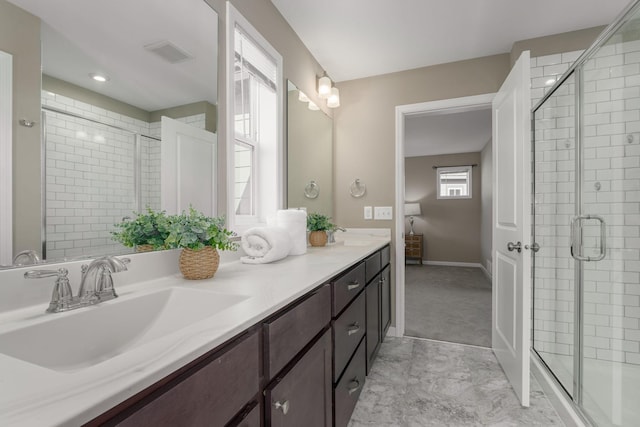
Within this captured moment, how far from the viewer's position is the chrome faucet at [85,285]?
736 millimetres

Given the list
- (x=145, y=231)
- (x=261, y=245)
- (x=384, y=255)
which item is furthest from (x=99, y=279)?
(x=384, y=255)

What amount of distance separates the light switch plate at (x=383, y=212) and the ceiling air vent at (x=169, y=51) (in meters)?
1.94

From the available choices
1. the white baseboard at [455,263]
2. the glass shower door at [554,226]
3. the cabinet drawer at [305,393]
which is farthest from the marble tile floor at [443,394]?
the white baseboard at [455,263]

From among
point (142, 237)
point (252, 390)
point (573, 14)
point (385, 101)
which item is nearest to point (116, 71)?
point (142, 237)

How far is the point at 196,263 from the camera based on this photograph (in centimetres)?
107

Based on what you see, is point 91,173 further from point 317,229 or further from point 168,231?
point 317,229

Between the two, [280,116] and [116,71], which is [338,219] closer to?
[280,116]

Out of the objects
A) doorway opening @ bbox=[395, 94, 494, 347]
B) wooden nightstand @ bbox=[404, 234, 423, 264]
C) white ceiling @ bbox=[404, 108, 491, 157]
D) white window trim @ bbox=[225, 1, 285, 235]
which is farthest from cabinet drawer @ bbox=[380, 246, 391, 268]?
wooden nightstand @ bbox=[404, 234, 423, 264]

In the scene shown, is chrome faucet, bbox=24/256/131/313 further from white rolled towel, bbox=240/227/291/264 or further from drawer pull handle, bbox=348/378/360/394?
drawer pull handle, bbox=348/378/360/394

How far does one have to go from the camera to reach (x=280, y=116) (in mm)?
2037

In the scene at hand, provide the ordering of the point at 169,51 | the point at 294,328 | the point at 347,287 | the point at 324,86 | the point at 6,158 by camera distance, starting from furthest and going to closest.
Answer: the point at 324,86
the point at 347,287
the point at 169,51
the point at 294,328
the point at 6,158

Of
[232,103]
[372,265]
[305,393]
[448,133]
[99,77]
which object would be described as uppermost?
[448,133]

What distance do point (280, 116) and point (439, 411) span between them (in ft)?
6.43

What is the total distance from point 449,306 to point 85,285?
353cm
